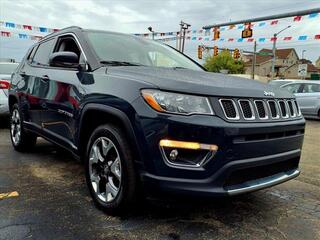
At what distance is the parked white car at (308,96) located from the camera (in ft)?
42.1

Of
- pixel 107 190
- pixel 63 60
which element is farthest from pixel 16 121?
pixel 107 190

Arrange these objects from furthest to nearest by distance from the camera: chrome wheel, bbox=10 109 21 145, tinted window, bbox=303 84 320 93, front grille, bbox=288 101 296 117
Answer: tinted window, bbox=303 84 320 93 → chrome wheel, bbox=10 109 21 145 → front grille, bbox=288 101 296 117

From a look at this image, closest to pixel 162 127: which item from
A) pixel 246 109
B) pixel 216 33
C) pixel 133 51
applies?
pixel 246 109

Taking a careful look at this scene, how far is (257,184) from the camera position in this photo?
282 centimetres

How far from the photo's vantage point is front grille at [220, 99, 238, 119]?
104 inches

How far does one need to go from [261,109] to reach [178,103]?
77cm

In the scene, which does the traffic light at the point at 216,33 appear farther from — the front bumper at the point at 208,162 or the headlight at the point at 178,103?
the headlight at the point at 178,103

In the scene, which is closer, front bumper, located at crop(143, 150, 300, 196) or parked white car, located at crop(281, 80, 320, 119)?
front bumper, located at crop(143, 150, 300, 196)

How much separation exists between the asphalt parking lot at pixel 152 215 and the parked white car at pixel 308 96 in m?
9.32

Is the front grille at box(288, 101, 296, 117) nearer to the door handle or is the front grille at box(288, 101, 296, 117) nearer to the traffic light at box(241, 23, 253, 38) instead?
the door handle

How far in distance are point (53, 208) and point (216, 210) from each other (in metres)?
A: 1.53

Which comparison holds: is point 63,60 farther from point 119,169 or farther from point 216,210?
point 216,210

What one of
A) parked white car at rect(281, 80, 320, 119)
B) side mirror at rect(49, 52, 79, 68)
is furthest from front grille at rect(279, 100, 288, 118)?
parked white car at rect(281, 80, 320, 119)

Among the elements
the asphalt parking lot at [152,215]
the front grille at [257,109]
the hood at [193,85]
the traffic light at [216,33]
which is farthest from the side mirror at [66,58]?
the traffic light at [216,33]
